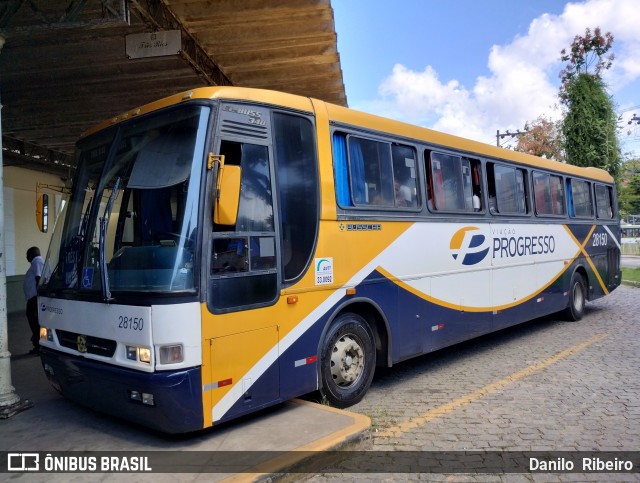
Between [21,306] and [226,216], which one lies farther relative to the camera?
[21,306]

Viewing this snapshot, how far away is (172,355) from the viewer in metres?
3.92

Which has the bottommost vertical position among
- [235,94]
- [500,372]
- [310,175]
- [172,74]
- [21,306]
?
[500,372]

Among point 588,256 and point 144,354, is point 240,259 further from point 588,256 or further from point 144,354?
point 588,256

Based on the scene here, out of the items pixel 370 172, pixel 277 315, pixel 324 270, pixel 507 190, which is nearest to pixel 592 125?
pixel 507 190

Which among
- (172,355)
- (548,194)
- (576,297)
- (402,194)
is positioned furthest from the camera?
(576,297)

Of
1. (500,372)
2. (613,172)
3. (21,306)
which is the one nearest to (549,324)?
Answer: (500,372)

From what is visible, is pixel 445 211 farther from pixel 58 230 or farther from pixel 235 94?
→ pixel 58 230

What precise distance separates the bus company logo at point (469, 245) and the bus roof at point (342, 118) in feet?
4.16

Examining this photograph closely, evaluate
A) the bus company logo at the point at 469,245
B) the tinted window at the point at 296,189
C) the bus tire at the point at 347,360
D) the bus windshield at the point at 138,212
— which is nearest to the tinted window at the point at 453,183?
the bus company logo at the point at 469,245

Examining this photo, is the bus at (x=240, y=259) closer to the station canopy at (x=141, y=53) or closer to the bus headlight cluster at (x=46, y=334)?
the bus headlight cluster at (x=46, y=334)

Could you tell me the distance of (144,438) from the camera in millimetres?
4383

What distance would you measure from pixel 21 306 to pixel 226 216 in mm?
13149

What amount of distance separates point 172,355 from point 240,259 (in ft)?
3.24

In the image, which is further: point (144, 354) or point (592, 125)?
point (592, 125)
